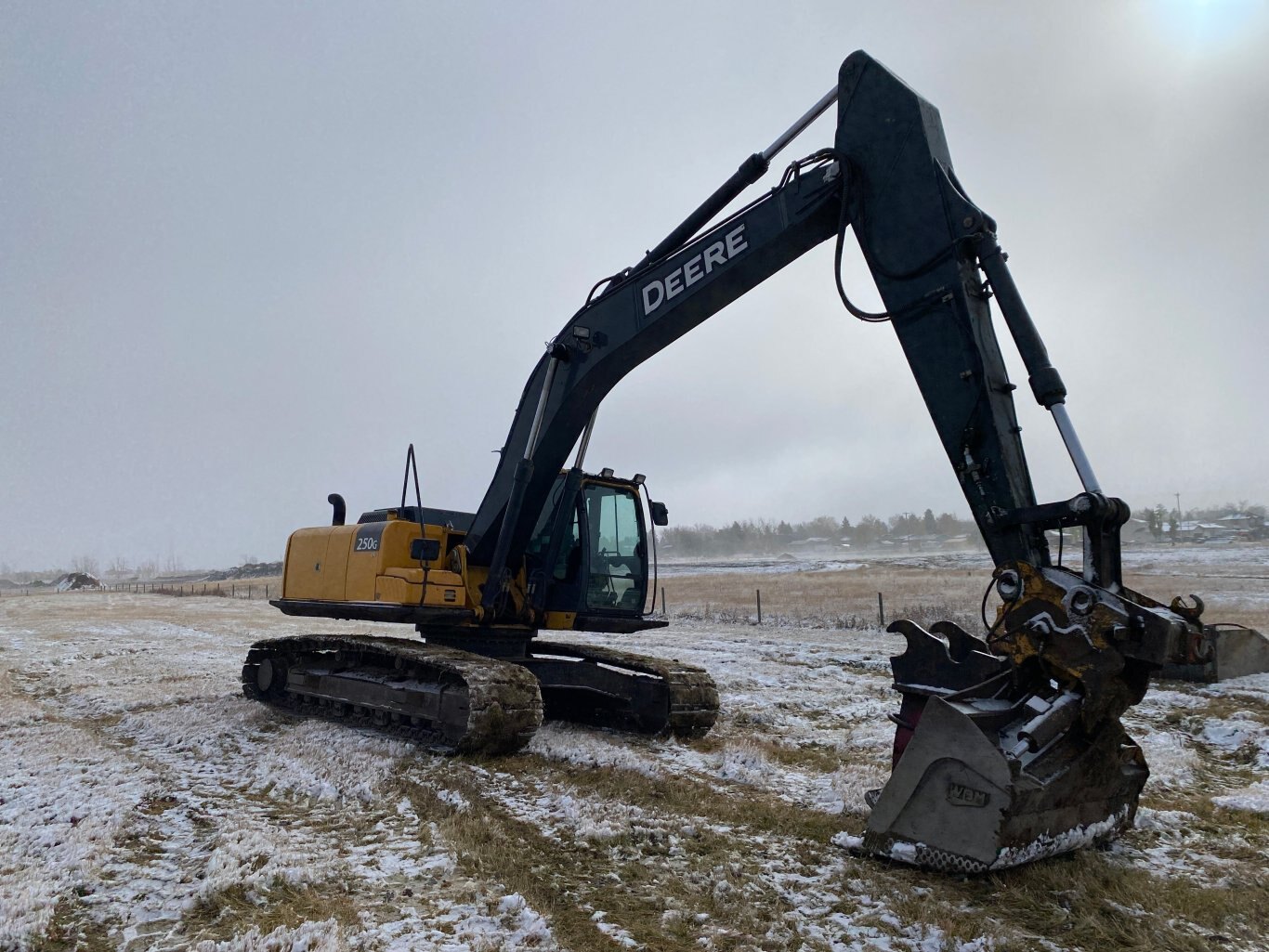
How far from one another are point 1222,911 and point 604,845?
9.71ft

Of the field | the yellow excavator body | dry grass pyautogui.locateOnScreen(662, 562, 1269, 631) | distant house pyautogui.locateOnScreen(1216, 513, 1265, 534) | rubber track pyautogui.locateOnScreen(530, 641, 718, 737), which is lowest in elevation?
dry grass pyautogui.locateOnScreen(662, 562, 1269, 631)

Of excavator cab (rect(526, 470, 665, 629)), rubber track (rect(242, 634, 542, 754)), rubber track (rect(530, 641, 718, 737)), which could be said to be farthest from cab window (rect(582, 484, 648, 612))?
rubber track (rect(242, 634, 542, 754))

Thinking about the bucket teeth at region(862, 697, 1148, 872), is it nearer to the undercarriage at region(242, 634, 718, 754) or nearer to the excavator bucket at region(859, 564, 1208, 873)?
the excavator bucket at region(859, 564, 1208, 873)

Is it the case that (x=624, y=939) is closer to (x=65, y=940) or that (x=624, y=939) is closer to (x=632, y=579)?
(x=65, y=940)

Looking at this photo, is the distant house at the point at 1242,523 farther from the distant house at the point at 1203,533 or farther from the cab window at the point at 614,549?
the cab window at the point at 614,549

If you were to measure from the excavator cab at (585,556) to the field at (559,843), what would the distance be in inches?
52.1

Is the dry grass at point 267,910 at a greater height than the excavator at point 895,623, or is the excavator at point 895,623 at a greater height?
the excavator at point 895,623

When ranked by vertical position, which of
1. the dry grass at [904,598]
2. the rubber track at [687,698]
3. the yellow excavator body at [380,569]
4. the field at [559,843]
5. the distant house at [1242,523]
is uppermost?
the distant house at [1242,523]

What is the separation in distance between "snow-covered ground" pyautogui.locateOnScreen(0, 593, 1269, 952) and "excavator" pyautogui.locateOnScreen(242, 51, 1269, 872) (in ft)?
1.21

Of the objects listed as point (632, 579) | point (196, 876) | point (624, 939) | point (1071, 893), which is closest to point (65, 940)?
point (196, 876)

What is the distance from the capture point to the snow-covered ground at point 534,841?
3674mm

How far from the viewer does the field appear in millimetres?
3650

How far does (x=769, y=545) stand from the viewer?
157m

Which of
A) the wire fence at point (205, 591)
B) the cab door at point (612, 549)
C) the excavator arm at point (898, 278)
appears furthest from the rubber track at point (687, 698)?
the wire fence at point (205, 591)
